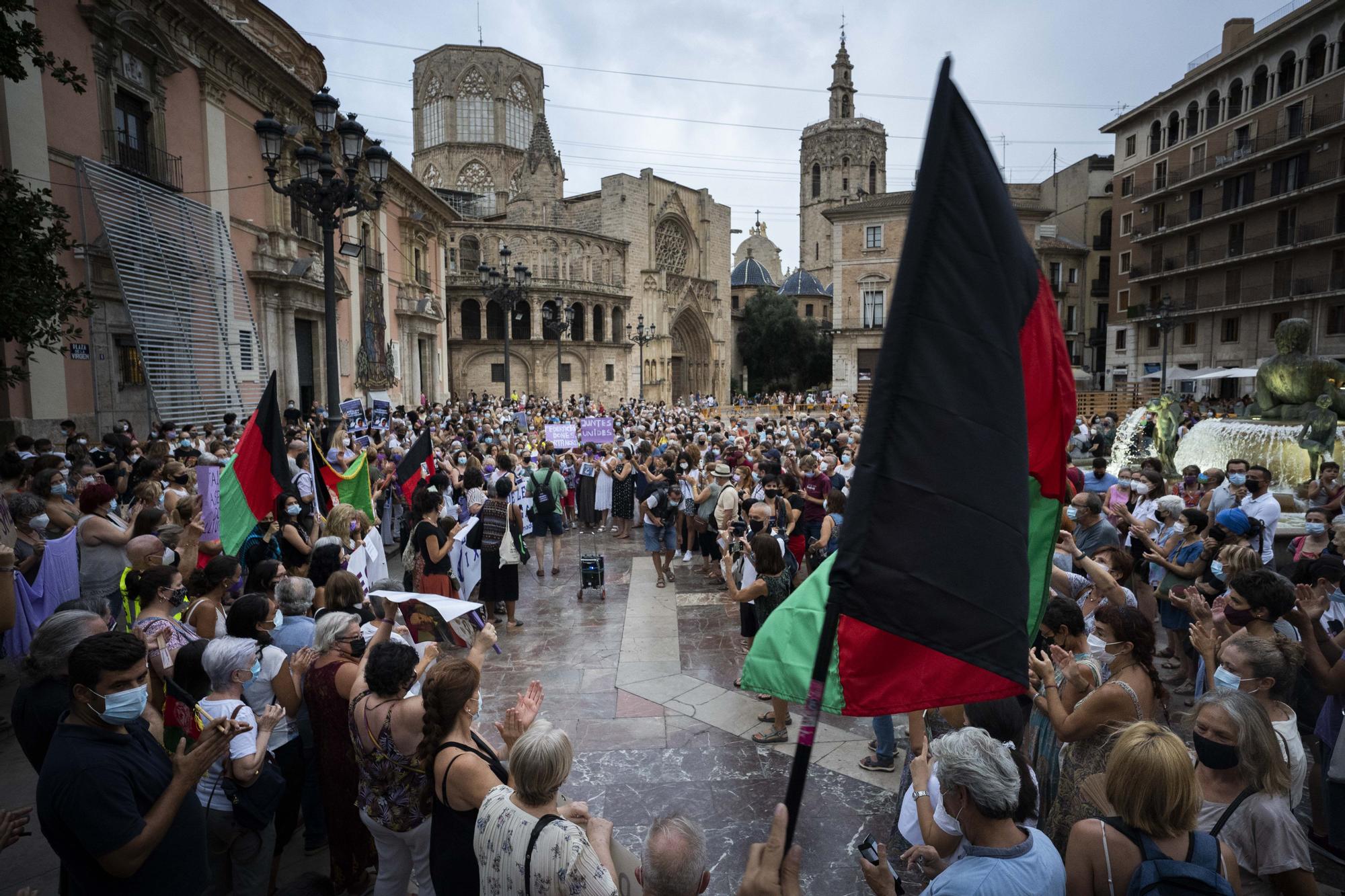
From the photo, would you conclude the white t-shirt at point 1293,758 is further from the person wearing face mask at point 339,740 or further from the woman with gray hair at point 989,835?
the person wearing face mask at point 339,740

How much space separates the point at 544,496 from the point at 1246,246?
32903mm

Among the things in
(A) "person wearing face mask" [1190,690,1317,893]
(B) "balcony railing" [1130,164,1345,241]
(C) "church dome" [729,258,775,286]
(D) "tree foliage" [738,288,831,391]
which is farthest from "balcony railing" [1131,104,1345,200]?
(C) "church dome" [729,258,775,286]

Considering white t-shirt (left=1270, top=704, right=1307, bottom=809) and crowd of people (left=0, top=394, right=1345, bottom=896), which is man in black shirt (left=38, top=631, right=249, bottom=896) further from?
white t-shirt (left=1270, top=704, right=1307, bottom=809)

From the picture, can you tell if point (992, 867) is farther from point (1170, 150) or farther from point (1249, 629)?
point (1170, 150)

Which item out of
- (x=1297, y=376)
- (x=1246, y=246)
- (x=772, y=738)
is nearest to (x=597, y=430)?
(x=772, y=738)

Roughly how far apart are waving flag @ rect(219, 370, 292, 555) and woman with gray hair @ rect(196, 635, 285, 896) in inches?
122

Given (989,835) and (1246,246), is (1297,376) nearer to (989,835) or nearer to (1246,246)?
(989,835)

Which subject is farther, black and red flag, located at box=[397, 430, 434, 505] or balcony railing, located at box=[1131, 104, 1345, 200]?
balcony railing, located at box=[1131, 104, 1345, 200]

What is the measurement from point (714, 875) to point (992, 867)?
7.09 feet

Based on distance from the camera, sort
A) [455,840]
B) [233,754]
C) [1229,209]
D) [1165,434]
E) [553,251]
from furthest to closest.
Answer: [553,251] → [1229,209] → [1165,434] → [233,754] → [455,840]

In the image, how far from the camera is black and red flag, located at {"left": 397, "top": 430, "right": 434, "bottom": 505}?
29.2ft

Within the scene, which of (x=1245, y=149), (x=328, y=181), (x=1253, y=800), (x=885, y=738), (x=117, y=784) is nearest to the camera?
(x=117, y=784)

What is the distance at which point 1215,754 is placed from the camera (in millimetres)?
2490

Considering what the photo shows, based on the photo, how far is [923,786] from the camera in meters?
2.62
